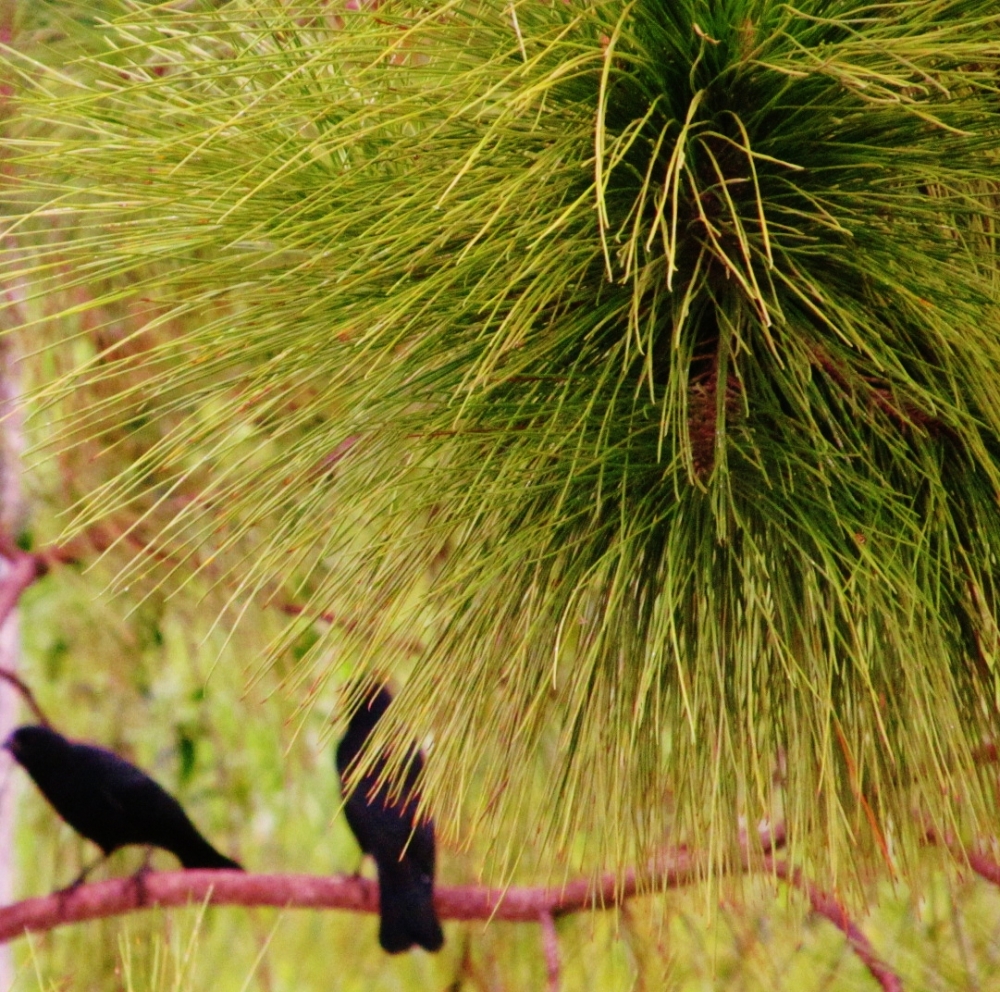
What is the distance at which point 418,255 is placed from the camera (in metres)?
0.36

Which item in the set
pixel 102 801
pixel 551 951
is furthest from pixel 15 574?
pixel 551 951

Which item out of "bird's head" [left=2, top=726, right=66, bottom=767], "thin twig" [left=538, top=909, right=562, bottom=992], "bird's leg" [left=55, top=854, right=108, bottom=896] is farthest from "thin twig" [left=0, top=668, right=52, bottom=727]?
"thin twig" [left=538, top=909, right=562, bottom=992]

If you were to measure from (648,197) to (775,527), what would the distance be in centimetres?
13

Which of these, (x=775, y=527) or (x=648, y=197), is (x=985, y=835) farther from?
(x=648, y=197)

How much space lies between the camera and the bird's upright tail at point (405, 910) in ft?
2.61

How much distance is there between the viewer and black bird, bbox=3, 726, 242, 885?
83 cm

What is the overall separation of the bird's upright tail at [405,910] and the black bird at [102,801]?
0.41 feet

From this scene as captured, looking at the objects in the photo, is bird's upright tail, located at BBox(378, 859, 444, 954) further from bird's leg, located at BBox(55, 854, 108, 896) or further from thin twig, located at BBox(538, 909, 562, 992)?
bird's leg, located at BBox(55, 854, 108, 896)

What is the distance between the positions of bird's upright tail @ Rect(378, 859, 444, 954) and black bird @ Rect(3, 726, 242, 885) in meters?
0.12

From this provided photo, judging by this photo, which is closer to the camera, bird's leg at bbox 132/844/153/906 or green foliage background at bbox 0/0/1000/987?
green foliage background at bbox 0/0/1000/987

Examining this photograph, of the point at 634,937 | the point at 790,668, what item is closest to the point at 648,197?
the point at 790,668

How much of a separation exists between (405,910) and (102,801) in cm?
26

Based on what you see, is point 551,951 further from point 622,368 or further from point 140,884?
point 622,368

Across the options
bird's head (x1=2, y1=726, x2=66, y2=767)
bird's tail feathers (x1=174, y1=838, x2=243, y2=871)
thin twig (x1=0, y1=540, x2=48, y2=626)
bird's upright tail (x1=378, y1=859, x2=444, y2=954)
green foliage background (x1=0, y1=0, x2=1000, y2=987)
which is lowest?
bird's upright tail (x1=378, y1=859, x2=444, y2=954)
